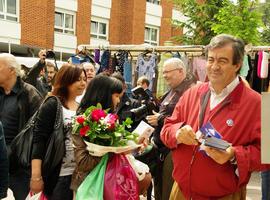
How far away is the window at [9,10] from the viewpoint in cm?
1830

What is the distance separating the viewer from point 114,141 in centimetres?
292

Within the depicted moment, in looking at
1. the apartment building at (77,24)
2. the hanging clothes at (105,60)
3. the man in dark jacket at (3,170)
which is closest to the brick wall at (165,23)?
the apartment building at (77,24)

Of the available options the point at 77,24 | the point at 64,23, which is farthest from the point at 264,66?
the point at 77,24

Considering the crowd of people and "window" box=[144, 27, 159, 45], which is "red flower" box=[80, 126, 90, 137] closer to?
the crowd of people

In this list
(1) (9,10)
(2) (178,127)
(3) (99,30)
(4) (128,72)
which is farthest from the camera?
(3) (99,30)

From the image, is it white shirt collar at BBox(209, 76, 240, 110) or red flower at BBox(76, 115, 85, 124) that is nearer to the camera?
white shirt collar at BBox(209, 76, 240, 110)

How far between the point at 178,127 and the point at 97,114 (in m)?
0.58

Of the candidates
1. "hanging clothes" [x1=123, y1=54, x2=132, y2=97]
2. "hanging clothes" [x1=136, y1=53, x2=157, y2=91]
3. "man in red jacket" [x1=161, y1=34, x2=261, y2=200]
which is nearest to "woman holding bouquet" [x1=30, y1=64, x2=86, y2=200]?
"man in red jacket" [x1=161, y1=34, x2=261, y2=200]

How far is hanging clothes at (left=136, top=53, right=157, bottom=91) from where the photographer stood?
706cm

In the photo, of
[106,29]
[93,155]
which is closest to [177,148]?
[93,155]

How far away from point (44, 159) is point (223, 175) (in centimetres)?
137

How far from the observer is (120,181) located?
2.87m

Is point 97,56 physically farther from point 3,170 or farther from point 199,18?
point 199,18

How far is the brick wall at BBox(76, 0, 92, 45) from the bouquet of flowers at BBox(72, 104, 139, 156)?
63.8 feet
